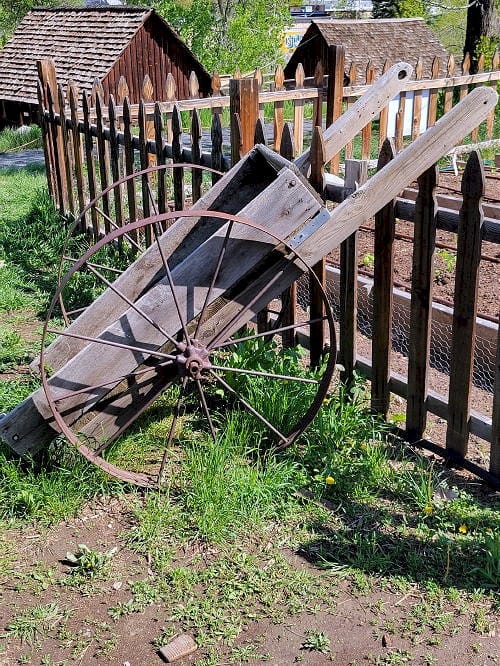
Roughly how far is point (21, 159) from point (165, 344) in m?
11.9

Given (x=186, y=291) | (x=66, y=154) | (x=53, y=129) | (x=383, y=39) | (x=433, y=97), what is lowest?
(x=186, y=291)

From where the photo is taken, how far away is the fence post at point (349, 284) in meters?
3.79

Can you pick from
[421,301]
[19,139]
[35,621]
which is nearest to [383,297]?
[421,301]

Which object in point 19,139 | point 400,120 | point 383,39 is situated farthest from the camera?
point 19,139

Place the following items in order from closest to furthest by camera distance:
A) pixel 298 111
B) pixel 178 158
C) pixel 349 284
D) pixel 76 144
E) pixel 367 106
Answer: pixel 367 106 < pixel 349 284 < pixel 178 158 < pixel 76 144 < pixel 298 111

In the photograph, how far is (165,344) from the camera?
11.0 feet

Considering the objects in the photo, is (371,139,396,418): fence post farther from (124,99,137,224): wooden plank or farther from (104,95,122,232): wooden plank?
(104,95,122,232): wooden plank

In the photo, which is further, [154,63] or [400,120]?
[154,63]

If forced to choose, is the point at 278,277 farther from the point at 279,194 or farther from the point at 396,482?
the point at 396,482

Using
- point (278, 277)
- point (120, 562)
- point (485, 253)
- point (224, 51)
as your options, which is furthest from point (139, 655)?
point (224, 51)

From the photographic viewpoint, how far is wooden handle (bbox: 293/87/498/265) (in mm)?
3289

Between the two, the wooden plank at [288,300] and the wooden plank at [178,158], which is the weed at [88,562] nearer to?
Answer: the wooden plank at [288,300]

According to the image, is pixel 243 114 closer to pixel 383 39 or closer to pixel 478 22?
pixel 383 39

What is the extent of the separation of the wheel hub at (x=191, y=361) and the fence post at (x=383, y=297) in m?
1.01
